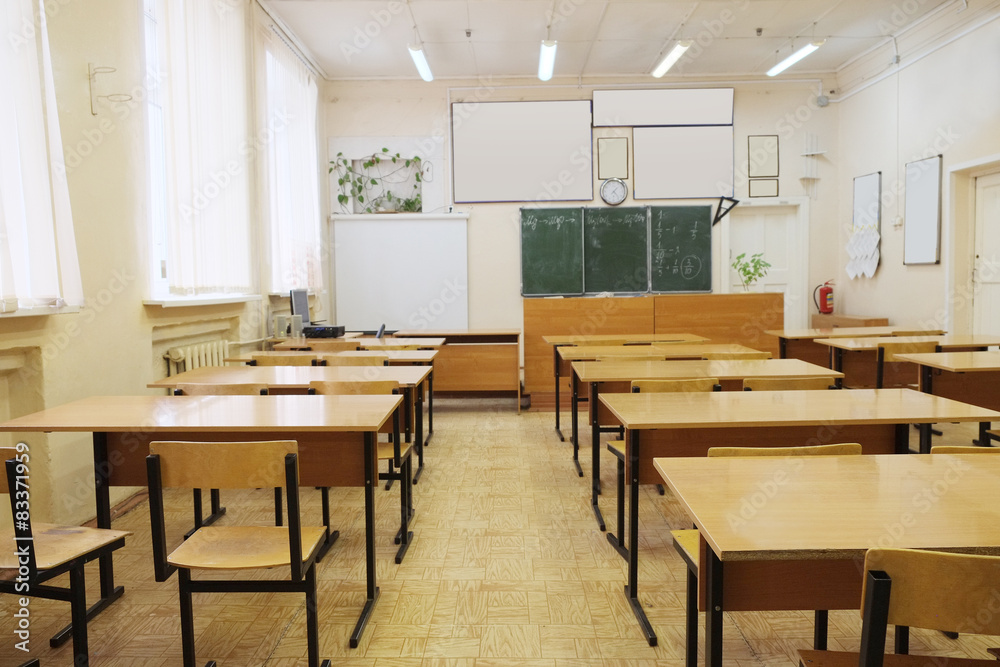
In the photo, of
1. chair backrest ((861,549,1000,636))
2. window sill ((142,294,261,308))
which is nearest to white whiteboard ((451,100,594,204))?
window sill ((142,294,261,308))

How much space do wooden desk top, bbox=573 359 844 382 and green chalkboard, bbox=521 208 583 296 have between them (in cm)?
392

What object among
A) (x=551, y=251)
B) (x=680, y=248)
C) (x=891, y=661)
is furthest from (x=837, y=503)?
(x=680, y=248)

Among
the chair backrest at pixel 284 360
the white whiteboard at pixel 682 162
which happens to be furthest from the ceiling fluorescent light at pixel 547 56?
the chair backrest at pixel 284 360

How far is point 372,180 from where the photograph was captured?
7582 mm

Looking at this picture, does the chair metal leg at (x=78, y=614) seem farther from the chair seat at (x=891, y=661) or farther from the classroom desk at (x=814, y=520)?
the chair seat at (x=891, y=661)

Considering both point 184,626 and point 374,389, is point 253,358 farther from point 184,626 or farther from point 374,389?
point 184,626

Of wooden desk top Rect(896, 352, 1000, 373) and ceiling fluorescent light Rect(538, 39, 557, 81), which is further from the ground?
ceiling fluorescent light Rect(538, 39, 557, 81)

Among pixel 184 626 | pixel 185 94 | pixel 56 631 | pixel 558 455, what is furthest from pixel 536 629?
pixel 185 94

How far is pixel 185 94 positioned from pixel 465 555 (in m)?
3.38

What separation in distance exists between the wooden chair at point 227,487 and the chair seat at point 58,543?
0.75ft

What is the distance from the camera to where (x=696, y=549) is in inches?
66.2

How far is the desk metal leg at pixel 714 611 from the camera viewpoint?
135 cm

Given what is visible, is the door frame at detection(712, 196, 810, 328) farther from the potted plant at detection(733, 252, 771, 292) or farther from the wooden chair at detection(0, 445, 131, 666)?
the wooden chair at detection(0, 445, 131, 666)

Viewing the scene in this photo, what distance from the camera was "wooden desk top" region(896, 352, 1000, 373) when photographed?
11.0 feet
